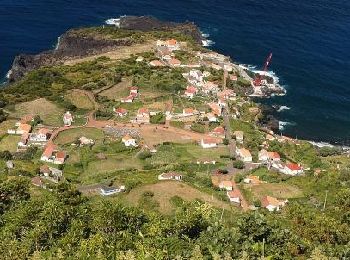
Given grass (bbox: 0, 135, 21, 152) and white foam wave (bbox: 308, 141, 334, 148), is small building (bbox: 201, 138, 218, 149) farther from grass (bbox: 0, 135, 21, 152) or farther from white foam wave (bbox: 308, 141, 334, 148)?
grass (bbox: 0, 135, 21, 152)

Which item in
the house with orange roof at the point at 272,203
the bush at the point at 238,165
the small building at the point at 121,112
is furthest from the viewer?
the small building at the point at 121,112

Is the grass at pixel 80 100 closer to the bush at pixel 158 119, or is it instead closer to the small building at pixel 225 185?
the bush at pixel 158 119

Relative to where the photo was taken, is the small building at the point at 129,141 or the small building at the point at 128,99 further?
the small building at the point at 128,99

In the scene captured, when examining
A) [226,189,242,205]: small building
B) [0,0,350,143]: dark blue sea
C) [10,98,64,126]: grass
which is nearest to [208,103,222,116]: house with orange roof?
[0,0,350,143]: dark blue sea

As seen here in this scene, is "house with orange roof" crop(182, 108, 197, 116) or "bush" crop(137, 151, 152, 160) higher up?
"house with orange roof" crop(182, 108, 197, 116)

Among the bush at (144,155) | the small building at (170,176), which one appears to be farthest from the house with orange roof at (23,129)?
the small building at (170,176)

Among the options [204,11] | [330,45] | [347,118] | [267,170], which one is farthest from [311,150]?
[204,11]
